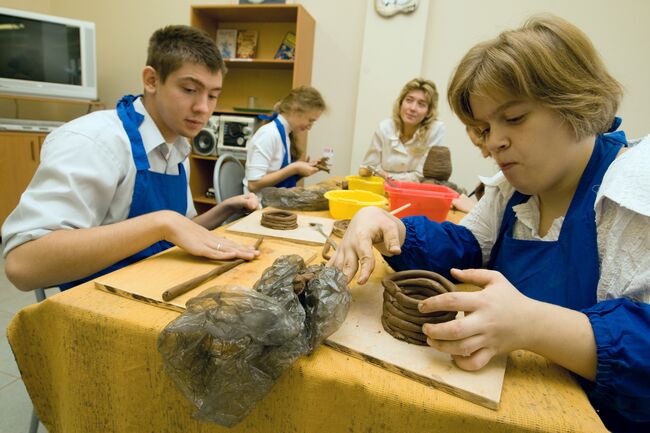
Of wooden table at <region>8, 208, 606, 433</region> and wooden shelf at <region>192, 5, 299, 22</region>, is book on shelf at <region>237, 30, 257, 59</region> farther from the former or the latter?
wooden table at <region>8, 208, 606, 433</region>

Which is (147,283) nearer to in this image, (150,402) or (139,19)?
(150,402)

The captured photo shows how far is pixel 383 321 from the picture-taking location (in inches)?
27.4

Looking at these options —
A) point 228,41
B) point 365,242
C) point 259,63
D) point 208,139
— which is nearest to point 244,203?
point 365,242

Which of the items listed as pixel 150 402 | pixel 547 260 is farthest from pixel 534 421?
pixel 150 402

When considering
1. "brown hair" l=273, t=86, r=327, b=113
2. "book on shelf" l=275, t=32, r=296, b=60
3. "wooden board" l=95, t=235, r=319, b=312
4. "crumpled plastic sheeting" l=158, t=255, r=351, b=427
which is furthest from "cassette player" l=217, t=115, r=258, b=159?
"crumpled plastic sheeting" l=158, t=255, r=351, b=427

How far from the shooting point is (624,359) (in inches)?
21.0

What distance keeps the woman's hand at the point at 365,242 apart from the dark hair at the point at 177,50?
880mm

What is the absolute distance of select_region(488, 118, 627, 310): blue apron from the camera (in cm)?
69

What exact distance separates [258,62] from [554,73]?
3474mm

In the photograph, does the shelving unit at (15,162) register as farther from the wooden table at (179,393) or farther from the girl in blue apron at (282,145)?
the wooden table at (179,393)

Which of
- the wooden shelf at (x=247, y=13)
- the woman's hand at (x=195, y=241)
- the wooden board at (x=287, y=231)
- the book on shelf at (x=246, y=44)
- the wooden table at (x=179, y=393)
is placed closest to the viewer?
the wooden table at (x=179, y=393)

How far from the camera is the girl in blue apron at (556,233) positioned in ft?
1.84

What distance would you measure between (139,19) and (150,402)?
193 inches

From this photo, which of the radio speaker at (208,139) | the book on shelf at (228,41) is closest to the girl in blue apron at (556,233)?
the radio speaker at (208,139)
